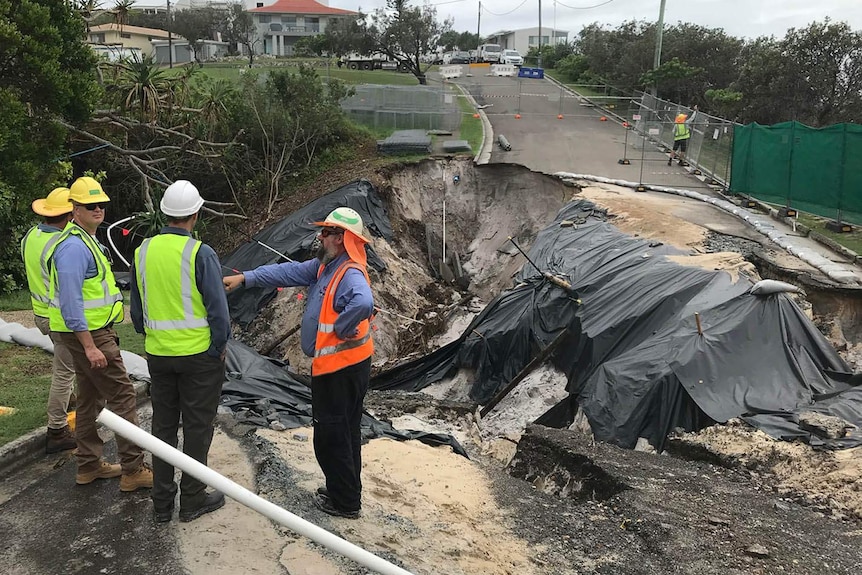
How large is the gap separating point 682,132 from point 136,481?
723 inches

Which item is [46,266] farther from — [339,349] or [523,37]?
[523,37]

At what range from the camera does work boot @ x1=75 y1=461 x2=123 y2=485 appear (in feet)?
14.2

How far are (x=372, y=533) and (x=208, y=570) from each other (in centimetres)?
97

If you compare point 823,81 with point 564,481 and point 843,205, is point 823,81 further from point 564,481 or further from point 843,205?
point 564,481

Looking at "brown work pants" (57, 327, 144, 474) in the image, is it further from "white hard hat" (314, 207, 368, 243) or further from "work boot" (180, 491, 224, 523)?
"white hard hat" (314, 207, 368, 243)

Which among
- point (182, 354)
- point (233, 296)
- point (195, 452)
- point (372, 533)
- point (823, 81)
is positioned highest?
point (823, 81)

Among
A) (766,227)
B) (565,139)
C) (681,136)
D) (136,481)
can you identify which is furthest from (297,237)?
(681,136)

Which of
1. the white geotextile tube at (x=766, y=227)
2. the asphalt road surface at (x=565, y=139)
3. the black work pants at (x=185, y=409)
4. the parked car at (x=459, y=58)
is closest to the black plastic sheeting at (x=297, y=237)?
the asphalt road surface at (x=565, y=139)

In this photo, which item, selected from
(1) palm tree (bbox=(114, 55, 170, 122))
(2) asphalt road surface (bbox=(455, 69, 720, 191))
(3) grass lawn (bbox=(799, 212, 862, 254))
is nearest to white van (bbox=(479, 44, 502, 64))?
(2) asphalt road surface (bbox=(455, 69, 720, 191))

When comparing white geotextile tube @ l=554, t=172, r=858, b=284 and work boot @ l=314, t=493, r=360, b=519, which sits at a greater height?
white geotextile tube @ l=554, t=172, r=858, b=284

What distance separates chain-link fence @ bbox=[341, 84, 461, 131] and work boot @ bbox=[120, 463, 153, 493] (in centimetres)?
1835

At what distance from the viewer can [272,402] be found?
6242 mm

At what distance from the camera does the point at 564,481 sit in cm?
562

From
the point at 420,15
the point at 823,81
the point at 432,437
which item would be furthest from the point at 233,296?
the point at 420,15
